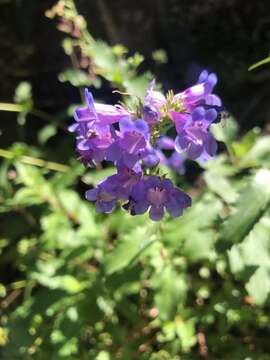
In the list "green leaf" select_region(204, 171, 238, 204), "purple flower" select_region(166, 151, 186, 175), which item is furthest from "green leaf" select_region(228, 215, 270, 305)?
"purple flower" select_region(166, 151, 186, 175)

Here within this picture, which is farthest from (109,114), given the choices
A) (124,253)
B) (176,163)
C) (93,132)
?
(176,163)

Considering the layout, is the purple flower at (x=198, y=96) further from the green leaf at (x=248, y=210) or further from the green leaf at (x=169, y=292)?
the green leaf at (x=169, y=292)

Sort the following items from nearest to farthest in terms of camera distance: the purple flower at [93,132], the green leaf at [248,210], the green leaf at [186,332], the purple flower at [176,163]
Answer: the purple flower at [93,132], the green leaf at [248,210], the green leaf at [186,332], the purple flower at [176,163]

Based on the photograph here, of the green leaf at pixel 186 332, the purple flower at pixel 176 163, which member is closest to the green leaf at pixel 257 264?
the green leaf at pixel 186 332

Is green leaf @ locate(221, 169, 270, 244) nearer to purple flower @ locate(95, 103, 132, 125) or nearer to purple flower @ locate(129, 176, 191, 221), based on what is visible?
purple flower @ locate(129, 176, 191, 221)

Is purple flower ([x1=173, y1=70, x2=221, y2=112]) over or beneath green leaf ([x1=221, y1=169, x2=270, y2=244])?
over

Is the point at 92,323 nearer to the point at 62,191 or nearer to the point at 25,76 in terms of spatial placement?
the point at 62,191

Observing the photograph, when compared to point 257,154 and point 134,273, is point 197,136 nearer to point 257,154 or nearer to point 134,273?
point 257,154
